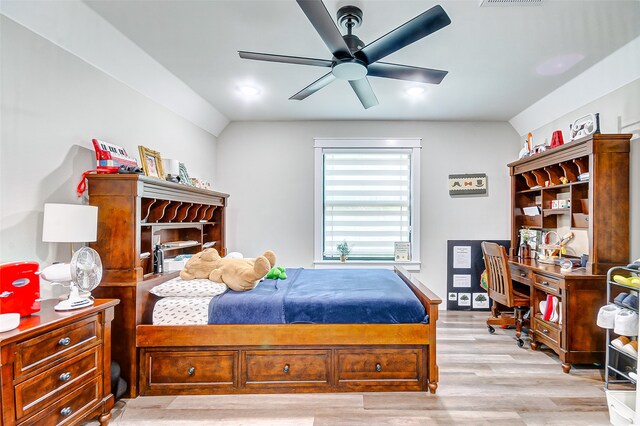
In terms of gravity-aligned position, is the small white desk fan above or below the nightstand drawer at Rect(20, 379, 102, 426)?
above

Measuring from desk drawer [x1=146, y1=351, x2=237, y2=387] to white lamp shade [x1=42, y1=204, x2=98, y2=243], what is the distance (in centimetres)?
101

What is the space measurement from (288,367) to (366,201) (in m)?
2.71

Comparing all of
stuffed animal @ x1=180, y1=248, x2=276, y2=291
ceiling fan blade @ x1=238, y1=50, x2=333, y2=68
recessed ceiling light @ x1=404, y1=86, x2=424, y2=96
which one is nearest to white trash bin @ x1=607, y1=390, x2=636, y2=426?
stuffed animal @ x1=180, y1=248, x2=276, y2=291

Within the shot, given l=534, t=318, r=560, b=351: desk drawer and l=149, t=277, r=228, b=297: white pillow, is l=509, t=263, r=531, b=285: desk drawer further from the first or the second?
l=149, t=277, r=228, b=297: white pillow

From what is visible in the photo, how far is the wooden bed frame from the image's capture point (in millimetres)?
2273

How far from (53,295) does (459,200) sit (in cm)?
444

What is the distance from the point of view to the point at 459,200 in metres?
4.43

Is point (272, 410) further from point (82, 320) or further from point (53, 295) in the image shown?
point (53, 295)

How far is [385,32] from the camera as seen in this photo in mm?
2326

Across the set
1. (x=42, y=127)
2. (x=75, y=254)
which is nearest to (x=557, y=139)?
(x=75, y=254)

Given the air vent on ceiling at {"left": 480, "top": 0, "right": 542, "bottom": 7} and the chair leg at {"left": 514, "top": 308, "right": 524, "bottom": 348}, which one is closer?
the air vent on ceiling at {"left": 480, "top": 0, "right": 542, "bottom": 7}

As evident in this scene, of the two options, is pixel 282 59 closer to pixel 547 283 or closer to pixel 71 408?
pixel 71 408

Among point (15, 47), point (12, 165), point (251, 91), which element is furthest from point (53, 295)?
point (251, 91)

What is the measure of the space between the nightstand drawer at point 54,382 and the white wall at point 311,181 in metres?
2.66
